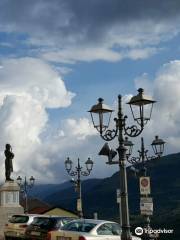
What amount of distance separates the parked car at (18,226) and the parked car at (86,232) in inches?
257

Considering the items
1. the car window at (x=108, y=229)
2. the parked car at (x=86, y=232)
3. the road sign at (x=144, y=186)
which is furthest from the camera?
the road sign at (x=144, y=186)

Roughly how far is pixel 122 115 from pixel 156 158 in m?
7.59

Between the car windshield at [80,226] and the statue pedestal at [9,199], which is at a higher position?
the statue pedestal at [9,199]

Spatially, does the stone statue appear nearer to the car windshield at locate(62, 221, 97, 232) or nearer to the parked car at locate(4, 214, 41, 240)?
the parked car at locate(4, 214, 41, 240)

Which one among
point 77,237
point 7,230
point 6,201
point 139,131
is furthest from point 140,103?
point 6,201

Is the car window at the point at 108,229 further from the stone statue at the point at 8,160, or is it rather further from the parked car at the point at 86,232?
the stone statue at the point at 8,160

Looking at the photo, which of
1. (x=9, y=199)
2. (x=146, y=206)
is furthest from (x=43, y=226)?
(x=9, y=199)

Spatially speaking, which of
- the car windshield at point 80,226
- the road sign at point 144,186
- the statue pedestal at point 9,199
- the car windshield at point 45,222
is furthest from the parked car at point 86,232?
the statue pedestal at point 9,199

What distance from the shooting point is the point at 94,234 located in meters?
17.4

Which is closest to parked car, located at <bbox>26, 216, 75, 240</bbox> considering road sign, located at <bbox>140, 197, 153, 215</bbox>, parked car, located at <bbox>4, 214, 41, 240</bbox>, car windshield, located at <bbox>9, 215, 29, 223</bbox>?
parked car, located at <bbox>4, 214, 41, 240</bbox>

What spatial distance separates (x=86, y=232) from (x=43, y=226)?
17.8 feet

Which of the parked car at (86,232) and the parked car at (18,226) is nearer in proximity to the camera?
the parked car at (86,232)

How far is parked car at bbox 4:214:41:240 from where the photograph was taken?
2438cm

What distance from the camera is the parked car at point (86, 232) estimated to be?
17.0 m
